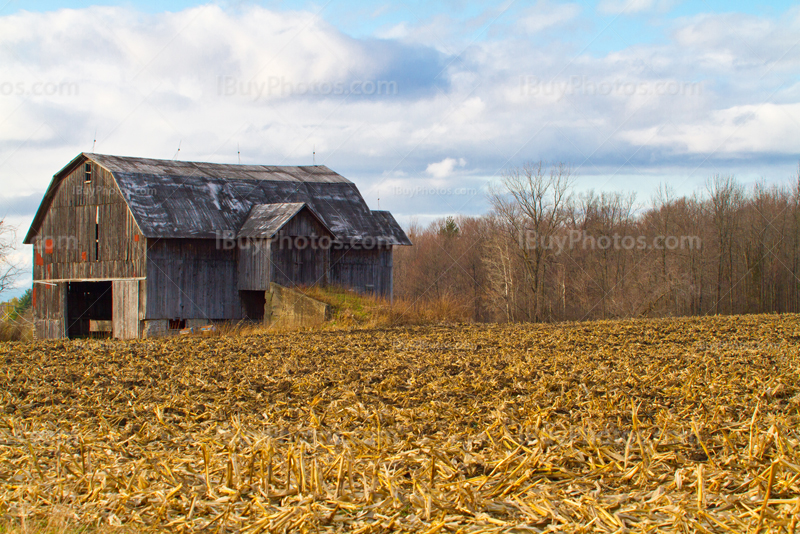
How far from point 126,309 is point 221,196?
20.7ft

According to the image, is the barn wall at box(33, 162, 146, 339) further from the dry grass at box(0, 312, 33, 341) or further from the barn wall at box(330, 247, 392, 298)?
the barn wall at box(330, 247, 392, 298)

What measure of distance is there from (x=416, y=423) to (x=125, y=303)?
22562 mm

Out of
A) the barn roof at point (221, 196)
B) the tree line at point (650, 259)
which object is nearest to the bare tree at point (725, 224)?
the tree line at point (650, 259)

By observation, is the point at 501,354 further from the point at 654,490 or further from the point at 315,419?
the point at 654,490

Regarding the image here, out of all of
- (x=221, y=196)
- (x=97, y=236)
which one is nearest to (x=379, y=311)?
(x=221, y=196)

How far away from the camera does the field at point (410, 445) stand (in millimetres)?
3945

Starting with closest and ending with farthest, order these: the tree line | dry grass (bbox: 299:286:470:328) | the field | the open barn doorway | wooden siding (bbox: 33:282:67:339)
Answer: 1. the field
2. dry grass (bbox: 299:286:470:328)
3. wooden siding (bbox: 33:282:67:339)
4. the open barn doorway
5. the tree line

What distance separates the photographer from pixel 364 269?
30.5 m

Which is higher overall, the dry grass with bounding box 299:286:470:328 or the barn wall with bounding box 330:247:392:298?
the barn wall with bounding box 330:247:392:298

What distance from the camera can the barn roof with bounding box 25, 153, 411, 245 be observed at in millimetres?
25734

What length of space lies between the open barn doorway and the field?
20.2 m

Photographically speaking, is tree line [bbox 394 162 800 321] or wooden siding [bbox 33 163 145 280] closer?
wooden siding [bbox 33 163 145 280]

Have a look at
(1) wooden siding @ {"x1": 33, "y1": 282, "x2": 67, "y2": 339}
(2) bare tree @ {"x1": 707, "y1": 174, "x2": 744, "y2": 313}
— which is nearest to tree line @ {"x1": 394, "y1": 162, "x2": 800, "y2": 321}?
(2) bare tree @ {"x1": 707, "y1": 174, "x2": 744, "y2": 313}

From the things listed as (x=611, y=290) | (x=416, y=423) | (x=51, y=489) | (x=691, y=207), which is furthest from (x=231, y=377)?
(x=691, y=207)
